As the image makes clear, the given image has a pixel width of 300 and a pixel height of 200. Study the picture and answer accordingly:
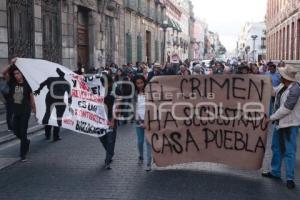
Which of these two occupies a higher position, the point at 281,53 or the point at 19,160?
the point at 281,53

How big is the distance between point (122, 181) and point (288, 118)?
2397mm

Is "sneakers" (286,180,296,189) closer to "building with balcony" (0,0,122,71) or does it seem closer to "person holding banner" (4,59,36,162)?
"person holding banner" (4,59,36,162)

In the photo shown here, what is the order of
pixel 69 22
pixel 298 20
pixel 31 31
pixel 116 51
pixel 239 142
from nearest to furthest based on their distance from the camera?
1. pixel 239 142
2. pixel 31 31
3. pixel 69 22
4. pixel 298 20
5. pixel 116 51

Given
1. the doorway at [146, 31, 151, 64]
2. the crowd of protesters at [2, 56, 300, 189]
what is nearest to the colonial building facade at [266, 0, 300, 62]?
the doorway at [146, 31, 151, 64]

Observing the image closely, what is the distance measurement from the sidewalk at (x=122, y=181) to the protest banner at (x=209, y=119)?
30cm

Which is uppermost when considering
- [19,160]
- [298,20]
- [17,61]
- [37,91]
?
[298,20]

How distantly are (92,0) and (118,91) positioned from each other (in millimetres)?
13619

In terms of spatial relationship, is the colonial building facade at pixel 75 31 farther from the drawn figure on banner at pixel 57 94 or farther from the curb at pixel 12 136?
the drawn figure on banner at pixel 57 94

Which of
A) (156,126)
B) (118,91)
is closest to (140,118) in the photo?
(156,126)

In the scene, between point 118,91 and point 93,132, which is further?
point 118,91

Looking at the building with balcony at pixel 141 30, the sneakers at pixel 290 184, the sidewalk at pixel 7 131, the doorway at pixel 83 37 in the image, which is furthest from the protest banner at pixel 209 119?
the building with balcony at pixel 141 30

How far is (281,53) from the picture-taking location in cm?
3469

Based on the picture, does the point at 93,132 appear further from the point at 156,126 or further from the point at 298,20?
the point at 298,20

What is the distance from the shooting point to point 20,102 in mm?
7672
